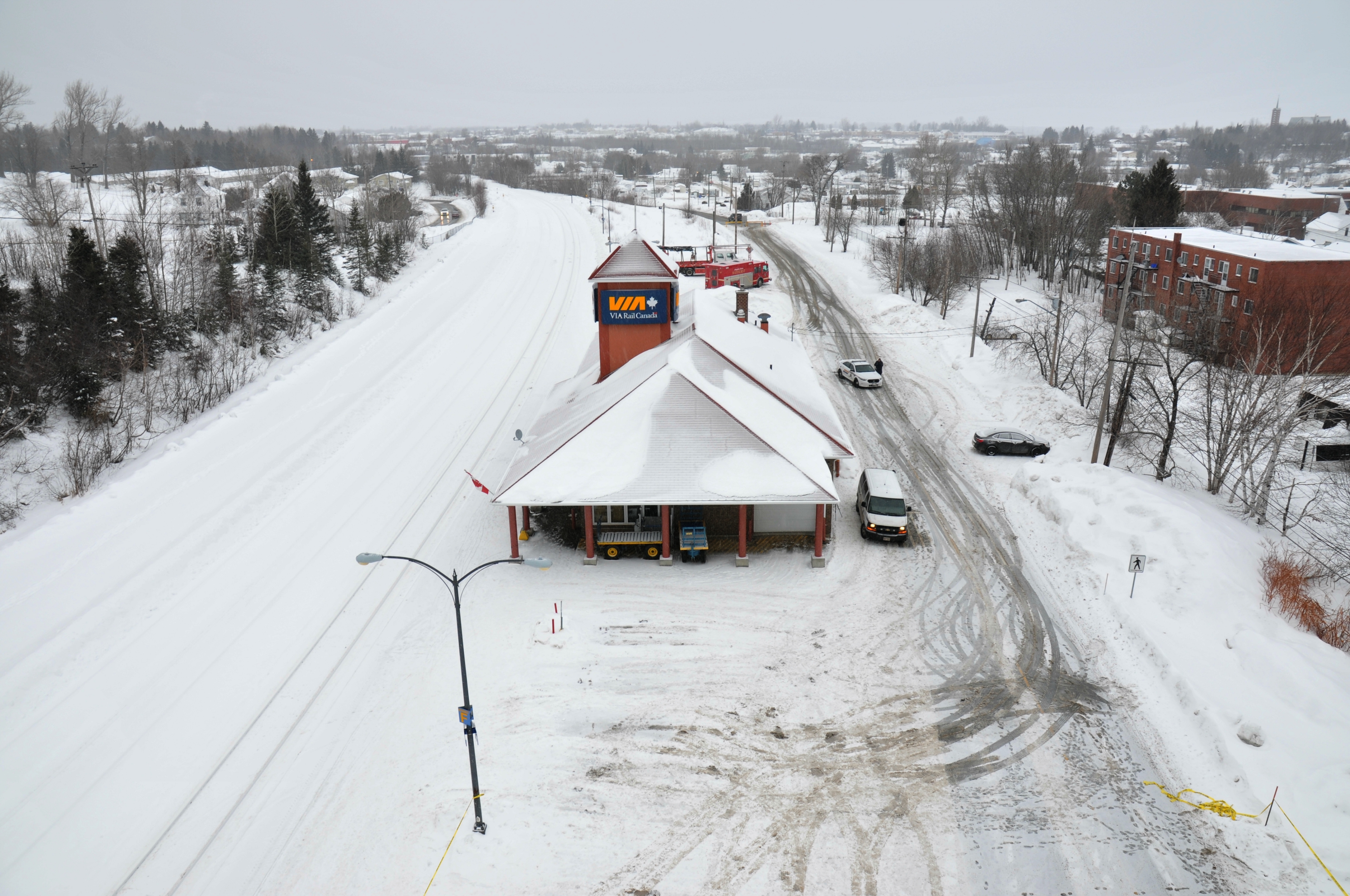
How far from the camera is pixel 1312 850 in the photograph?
1478 cm

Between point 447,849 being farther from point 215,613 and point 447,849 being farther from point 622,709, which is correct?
point 215,613

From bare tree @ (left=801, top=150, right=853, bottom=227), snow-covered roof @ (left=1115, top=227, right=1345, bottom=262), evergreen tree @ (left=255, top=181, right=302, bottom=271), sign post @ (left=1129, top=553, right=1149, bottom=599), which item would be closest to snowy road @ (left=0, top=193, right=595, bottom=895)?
evergreen tree @ (left=255, top=181, right=302, bottom=271)

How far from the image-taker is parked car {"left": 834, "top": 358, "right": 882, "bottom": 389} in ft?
144

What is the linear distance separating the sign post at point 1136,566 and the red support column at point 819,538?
8.95m

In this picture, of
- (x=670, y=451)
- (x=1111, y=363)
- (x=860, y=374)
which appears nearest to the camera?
(x=670, y=451)

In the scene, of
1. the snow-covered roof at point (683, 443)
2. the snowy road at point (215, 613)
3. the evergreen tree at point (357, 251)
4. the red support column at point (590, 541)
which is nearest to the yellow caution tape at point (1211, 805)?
the snow-covered roof at point (683, 443)

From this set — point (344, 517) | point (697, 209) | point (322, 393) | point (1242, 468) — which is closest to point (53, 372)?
point (322, 393)

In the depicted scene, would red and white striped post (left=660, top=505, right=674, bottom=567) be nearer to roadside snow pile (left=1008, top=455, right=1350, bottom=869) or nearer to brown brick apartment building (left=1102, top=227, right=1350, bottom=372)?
roadside snow pile (left=1008, top=455, right=1350, bottom=869)

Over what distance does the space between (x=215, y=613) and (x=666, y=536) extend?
44.6 ft

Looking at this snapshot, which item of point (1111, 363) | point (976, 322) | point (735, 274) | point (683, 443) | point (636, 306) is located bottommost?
point (683, 443)

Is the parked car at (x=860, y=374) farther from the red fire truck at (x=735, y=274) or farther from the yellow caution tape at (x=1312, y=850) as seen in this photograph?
the yellow caution tape at (x=1312, y=850)

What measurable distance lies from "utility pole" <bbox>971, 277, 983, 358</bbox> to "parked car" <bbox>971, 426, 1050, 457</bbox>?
8.77 metres

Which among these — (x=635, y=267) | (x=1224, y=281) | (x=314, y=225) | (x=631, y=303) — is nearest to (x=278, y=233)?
(x=314, y=225)

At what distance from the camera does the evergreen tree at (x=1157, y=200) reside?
2815 inches
